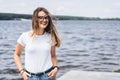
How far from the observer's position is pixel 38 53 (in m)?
4.41

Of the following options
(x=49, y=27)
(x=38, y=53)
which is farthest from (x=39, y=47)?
(x=49, y=27)

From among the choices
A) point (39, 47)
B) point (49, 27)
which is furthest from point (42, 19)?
point (39, 47)

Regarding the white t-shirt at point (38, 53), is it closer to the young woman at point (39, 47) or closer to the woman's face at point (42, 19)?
the young woman at point (39, 47)

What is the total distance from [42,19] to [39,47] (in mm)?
342

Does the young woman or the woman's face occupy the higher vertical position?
the woman's face

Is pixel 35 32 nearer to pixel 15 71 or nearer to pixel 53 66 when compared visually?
pixel 53 66

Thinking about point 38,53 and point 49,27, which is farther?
point 49,27

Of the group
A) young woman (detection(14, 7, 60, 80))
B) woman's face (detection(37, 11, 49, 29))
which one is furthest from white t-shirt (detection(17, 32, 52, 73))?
woman's face (detection(37, 11, 49, 29))

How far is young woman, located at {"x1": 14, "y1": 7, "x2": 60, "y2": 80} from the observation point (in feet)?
14.5

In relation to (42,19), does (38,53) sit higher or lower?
lower

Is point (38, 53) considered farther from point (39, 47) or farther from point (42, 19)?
point (42, 19)

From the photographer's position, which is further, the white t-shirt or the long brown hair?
the long brown hair

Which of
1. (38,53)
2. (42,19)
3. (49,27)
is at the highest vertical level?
(42,19)

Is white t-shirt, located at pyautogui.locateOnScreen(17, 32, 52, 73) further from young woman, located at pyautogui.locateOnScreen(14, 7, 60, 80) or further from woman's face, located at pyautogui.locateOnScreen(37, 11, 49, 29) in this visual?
woman's face, located at pyautogui.locateOnScreen(37, 11, 49, 29)
